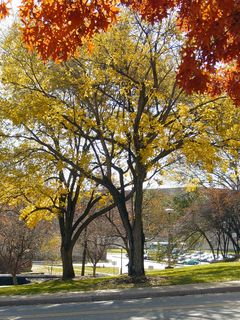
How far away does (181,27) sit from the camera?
496 centimetres

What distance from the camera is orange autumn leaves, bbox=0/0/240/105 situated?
4363mm

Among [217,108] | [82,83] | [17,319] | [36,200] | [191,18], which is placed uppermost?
[82,83]

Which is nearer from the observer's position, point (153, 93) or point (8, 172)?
point (153, 93)

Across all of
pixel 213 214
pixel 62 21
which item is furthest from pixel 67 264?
pixel 213 214

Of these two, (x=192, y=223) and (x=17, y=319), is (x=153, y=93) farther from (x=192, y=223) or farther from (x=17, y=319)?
(x=192, y=223)

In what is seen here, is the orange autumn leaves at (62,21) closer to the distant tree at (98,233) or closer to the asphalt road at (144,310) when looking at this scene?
the asphalt road at (144,310)

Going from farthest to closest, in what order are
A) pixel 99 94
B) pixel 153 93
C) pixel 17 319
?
pixel 99 94 → pixel 153 93 → pixel 17 319

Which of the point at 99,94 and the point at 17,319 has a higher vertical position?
the point at 99,94

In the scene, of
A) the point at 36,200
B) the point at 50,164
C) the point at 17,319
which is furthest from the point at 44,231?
the point at 17,319

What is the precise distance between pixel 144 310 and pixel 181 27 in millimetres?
7130

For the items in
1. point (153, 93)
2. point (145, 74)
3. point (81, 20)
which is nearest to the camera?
point (81, 20)

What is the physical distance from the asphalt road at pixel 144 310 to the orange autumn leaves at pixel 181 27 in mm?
5494

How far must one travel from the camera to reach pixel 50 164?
2002 centimetres

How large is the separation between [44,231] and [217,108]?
891 inches
